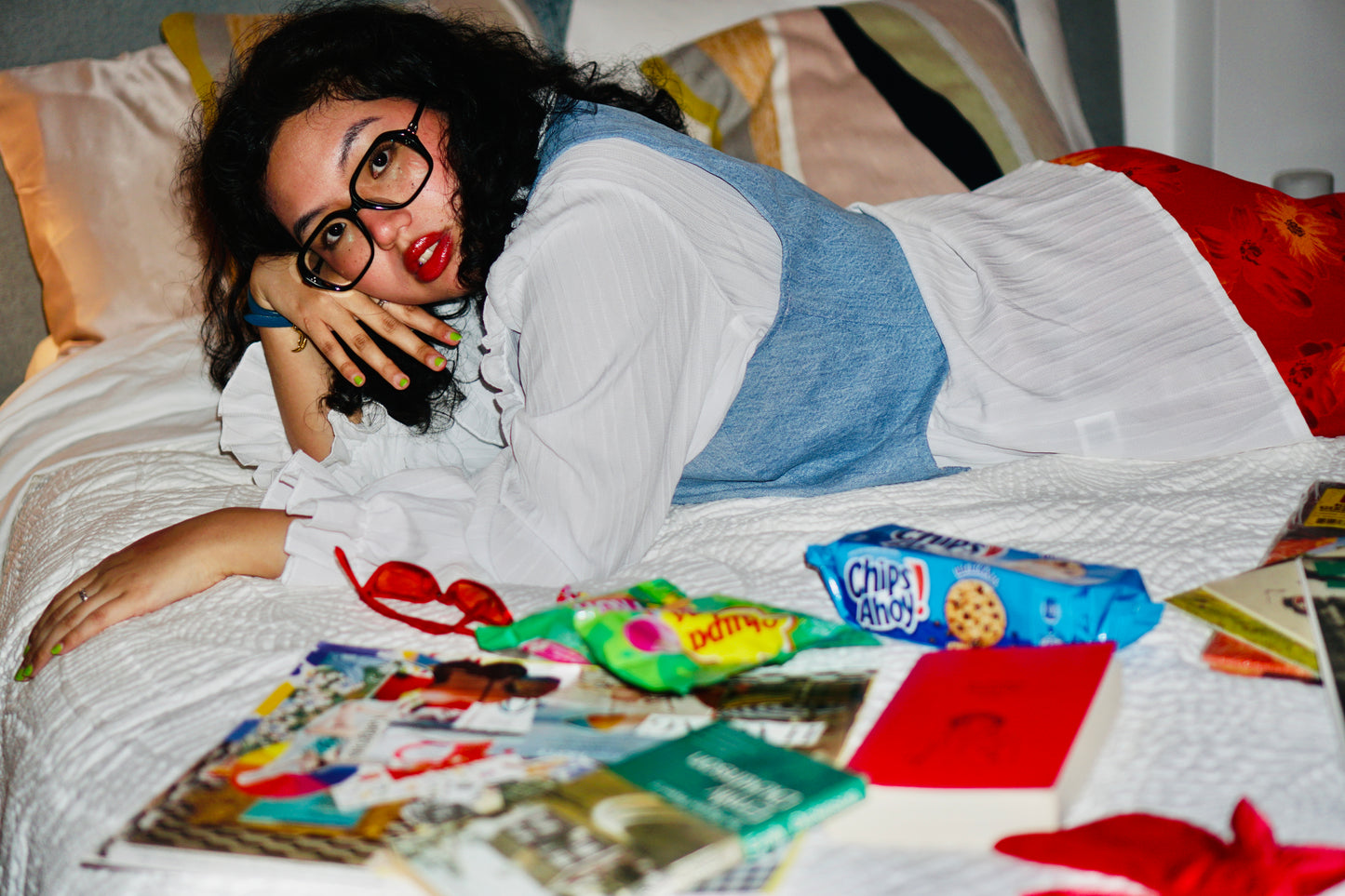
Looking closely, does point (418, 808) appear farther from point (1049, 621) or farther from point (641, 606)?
point (1049, 621)

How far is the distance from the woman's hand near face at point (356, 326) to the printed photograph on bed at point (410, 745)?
48 centimetres

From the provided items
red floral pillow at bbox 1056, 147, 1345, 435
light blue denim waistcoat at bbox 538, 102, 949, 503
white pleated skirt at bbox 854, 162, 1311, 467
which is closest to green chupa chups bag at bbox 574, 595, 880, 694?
light blue denim waistcoat at bbox 538, 102, 949, 503

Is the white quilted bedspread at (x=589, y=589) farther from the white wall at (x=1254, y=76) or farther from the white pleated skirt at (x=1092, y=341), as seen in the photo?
the white wall at (x=1254, y=76)

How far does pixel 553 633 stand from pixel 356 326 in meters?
0.58

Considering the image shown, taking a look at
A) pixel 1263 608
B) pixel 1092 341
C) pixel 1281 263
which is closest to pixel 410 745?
pixel 1263 608

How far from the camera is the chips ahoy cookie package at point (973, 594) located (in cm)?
63

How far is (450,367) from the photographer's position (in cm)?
118

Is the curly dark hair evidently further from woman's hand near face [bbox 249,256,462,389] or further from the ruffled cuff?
the ruffled cuff

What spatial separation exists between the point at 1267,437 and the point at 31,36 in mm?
1712

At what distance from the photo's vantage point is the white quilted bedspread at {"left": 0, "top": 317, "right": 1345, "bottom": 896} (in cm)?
49

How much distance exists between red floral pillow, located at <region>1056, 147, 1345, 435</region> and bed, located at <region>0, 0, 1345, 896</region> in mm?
65

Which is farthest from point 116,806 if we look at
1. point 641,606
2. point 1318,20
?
point 1318,20

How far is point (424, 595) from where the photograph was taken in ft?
2.71

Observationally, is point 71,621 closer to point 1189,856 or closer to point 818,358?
point 818,358
